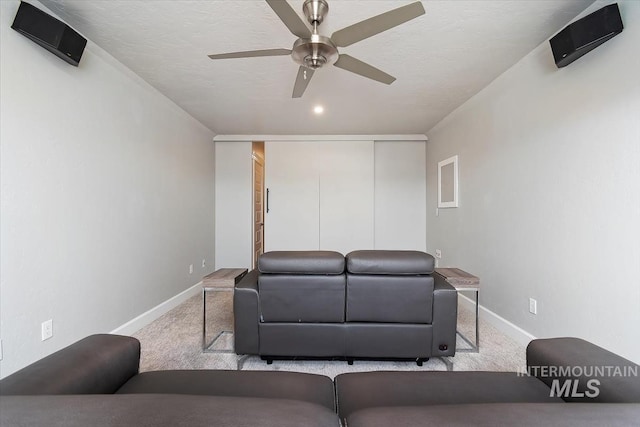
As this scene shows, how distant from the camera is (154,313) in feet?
9.59

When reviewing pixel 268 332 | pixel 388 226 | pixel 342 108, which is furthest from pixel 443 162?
pixel 268 332

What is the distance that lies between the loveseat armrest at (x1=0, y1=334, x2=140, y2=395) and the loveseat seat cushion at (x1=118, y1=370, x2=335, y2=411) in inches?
2.9

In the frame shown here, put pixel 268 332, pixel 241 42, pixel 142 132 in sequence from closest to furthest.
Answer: pixel 268 332 → pixel 241 42 → pixel 142 132

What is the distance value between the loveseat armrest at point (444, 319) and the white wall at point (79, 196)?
2.60 metres

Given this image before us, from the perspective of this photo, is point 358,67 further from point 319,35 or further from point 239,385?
point 239,385

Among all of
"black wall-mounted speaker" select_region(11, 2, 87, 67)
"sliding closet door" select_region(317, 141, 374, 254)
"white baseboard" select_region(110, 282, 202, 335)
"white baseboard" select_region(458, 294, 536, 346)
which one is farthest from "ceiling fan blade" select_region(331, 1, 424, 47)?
"sliding closet door" select_region(317, 141, 374, 254)

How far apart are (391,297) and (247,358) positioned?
1.19m

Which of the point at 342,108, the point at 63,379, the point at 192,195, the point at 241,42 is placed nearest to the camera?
the point at 63,379

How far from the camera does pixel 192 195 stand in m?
3.88

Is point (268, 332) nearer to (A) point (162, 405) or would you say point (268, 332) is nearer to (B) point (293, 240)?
(A) point (162, 405)

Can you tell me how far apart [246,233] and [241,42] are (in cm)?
317

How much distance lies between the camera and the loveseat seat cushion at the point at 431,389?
0.95m

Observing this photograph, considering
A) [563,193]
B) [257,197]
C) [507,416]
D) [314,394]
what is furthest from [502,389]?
[257,197]

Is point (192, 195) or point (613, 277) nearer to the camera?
point (613, 277)
